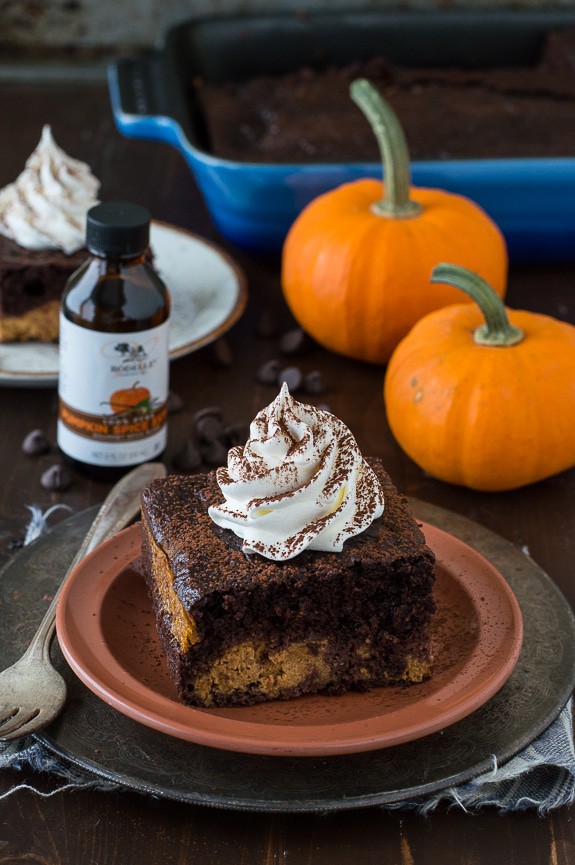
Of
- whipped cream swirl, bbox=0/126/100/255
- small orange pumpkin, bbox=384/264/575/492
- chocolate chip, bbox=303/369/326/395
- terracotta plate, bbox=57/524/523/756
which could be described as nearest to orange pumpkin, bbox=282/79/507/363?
chocolate chip, bbox=303/369/326/395

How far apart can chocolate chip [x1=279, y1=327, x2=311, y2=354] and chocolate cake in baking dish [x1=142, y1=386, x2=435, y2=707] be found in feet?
2.71

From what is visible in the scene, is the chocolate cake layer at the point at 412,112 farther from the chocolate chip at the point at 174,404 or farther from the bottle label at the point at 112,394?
the bottle label at the point at 112,394

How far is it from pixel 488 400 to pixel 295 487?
1.67 ft

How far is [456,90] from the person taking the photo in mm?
2729

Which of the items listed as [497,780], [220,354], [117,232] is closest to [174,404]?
[220,354]

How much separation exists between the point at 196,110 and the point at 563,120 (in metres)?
0.87

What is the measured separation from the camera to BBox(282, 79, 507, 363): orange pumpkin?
Result: 199 cm

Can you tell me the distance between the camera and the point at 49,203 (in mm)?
2082

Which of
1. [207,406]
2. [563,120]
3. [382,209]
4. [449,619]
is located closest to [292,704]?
[449,619]

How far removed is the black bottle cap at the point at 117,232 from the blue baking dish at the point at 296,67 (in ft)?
2.20

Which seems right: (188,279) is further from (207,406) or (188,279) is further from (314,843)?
(314,843)

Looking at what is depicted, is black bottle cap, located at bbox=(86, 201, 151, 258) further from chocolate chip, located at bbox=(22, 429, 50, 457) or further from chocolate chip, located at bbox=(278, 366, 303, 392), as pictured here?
chocolate chip, located at bbox=(278, 366, 303, 392)

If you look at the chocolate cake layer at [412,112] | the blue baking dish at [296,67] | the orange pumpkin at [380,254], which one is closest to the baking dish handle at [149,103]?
the blue baking dish at [296,67]

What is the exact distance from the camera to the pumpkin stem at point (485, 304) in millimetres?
1707
